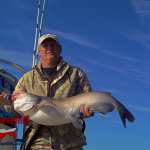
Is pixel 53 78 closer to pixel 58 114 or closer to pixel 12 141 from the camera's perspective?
pixel 58 114

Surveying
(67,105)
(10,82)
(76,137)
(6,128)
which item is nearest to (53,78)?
(67,105)

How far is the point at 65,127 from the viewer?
372 centimetres

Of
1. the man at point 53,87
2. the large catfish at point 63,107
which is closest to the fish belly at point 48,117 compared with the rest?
the large catfish at point 63,107

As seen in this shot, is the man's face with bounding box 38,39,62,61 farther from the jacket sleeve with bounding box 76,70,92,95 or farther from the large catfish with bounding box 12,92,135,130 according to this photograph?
the large catfish with bounding box 12,92,135,130

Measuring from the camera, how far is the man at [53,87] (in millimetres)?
3607

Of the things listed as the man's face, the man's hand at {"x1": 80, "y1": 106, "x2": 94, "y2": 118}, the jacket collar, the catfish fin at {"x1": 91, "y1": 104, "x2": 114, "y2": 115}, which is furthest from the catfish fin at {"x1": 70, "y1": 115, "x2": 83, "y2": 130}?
the man's face

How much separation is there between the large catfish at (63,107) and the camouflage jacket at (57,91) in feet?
0.80

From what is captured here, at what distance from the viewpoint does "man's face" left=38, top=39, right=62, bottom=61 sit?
410cm

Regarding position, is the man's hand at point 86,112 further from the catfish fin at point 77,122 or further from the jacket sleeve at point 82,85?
the jacket sleeve at point 82,85

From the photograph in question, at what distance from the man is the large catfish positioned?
0.16 metres

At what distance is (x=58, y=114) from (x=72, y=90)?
68cm

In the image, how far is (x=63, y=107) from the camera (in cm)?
358

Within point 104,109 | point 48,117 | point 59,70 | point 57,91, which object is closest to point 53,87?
point 57,91

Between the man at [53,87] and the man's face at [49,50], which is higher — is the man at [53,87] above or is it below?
below
